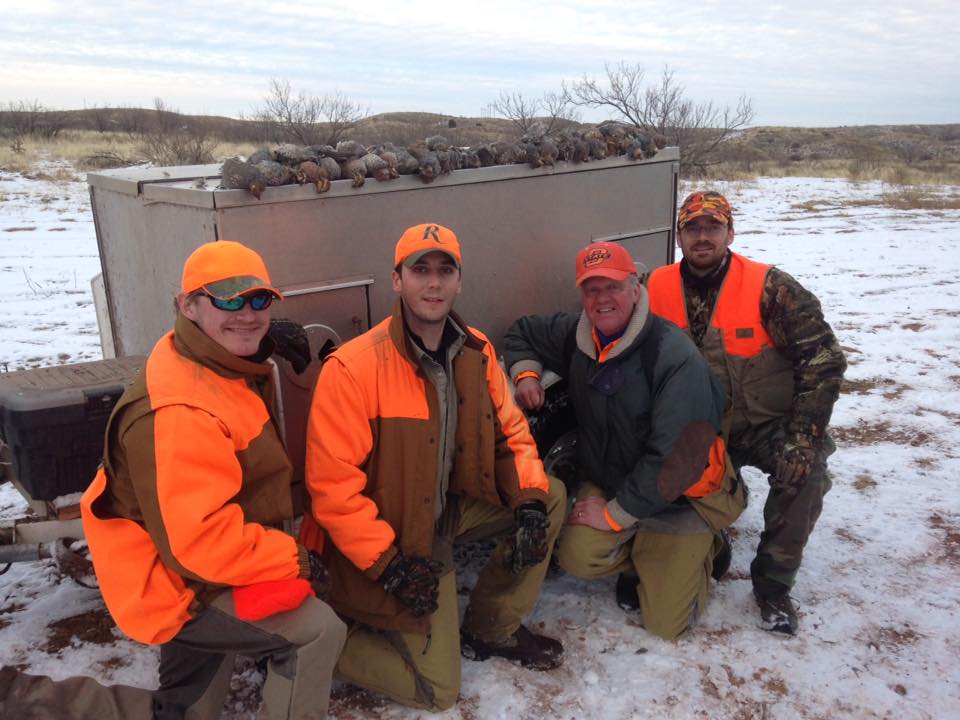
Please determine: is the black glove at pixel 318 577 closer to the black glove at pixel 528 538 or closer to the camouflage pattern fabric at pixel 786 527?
the black glove at pixel 528 538

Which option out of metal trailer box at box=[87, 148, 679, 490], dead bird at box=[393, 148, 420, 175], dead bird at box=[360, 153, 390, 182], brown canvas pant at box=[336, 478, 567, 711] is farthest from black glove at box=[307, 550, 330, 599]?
dead bird at box=[393, 148, 420, 175]

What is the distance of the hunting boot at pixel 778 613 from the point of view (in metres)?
3.50

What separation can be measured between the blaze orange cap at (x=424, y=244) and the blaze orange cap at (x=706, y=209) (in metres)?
1.18

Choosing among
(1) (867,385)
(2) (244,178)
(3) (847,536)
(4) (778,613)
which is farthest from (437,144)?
(1) (867,385)

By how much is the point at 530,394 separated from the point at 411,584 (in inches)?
45.4

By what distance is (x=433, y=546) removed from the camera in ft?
11.0

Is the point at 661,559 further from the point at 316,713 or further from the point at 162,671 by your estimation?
the point at 162,671

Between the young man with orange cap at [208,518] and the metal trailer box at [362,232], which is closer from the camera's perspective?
the young man with orange cap at [208,518]

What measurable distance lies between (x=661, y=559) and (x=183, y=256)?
8.21ft

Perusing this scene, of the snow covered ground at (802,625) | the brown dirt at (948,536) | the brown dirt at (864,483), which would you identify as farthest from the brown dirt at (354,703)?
the brown dirt at (864,483)

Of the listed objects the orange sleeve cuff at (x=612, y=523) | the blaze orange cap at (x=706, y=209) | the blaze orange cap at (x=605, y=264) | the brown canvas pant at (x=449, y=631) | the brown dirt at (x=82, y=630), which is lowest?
the brown dirt at (x=82, y=630)

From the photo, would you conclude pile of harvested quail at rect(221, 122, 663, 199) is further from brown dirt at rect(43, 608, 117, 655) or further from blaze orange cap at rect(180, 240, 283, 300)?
brown dirt at rect(43, 608, 117, 655)

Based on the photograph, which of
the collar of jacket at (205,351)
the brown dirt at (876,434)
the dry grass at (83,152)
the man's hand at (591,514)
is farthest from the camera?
the dry grass at (83,152)

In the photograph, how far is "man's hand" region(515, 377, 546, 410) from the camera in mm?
3746
